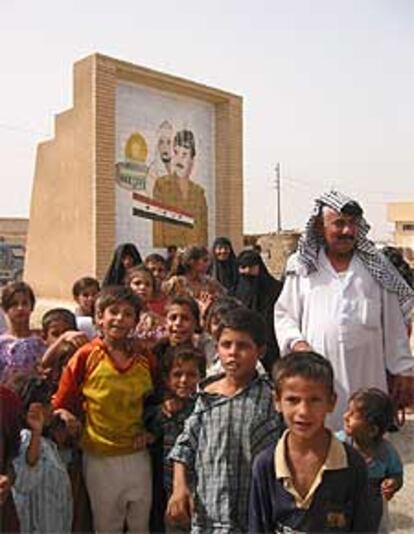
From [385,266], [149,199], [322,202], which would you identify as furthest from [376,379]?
[149,199]

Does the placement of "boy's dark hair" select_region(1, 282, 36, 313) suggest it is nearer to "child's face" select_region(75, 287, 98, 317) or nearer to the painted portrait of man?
"child's face" select_region(75, 287, 98, 317)

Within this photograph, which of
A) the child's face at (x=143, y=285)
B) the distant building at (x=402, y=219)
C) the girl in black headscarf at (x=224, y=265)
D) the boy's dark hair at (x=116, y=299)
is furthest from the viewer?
the distant building at (x=402, y=219)

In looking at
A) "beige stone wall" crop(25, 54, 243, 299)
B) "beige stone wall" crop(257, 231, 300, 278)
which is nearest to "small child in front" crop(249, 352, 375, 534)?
"beige stone wall" crop(25, 54, 243, 299)

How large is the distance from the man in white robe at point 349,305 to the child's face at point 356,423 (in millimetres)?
216

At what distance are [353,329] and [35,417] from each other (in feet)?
4.27

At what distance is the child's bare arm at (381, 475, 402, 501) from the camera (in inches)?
97.9

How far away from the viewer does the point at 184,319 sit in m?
3.06

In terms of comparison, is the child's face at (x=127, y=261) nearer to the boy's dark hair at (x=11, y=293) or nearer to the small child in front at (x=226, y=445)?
the boy's dark hair at (x=11, y=293)

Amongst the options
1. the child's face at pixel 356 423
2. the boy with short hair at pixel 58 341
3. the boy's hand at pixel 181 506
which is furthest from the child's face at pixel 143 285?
the boy's hand at pixel 181 506

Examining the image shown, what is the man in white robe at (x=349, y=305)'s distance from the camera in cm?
282

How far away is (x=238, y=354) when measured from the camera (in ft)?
7.54

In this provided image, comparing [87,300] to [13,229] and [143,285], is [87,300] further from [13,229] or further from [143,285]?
[13,229]

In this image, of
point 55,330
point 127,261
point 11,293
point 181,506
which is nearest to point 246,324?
point 181,506

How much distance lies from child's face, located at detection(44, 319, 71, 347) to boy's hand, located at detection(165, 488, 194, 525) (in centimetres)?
134
